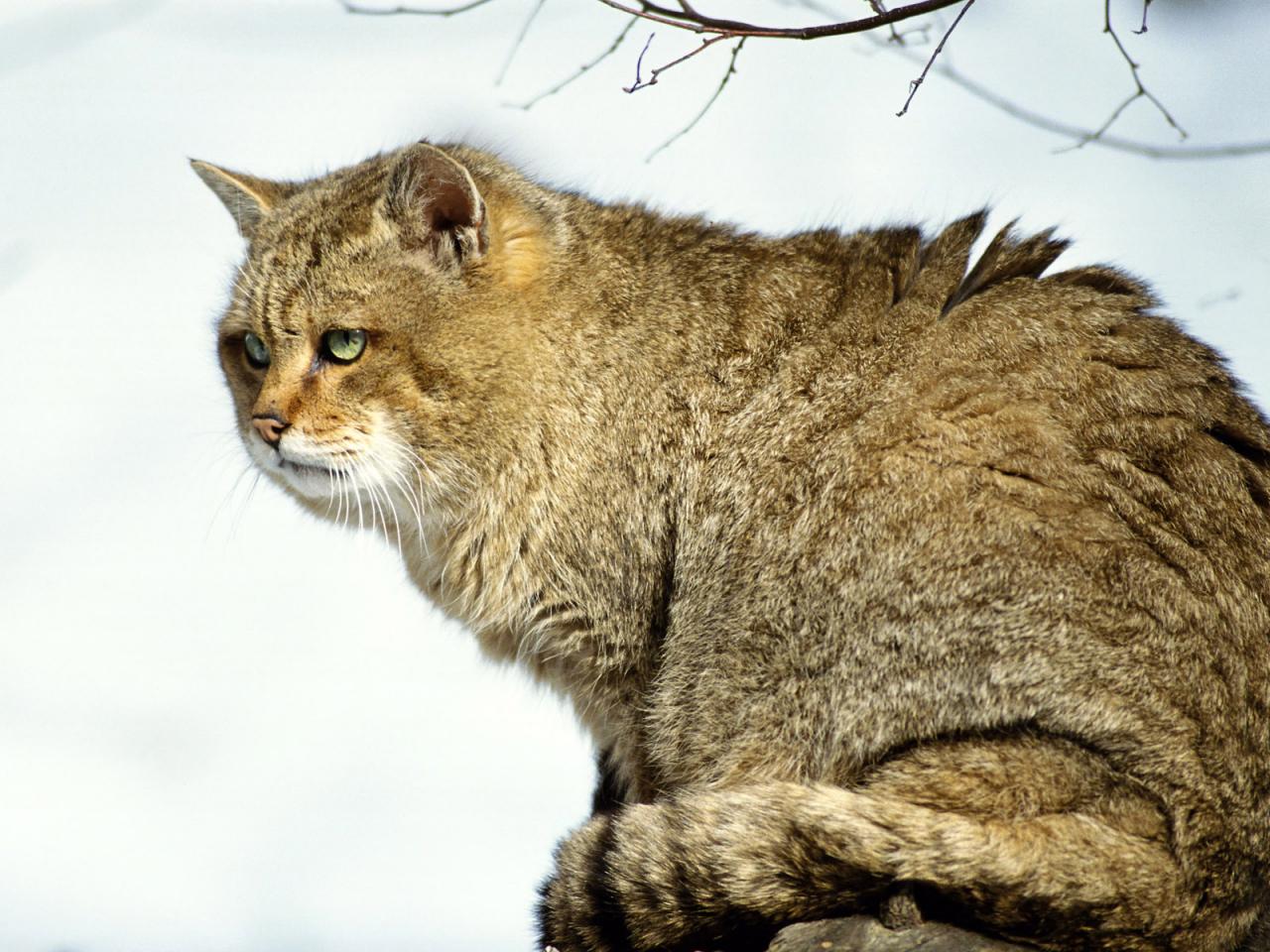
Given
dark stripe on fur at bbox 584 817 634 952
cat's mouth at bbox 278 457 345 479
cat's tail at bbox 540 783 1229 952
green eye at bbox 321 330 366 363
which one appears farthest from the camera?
green eye at bbox 321 330 366 363

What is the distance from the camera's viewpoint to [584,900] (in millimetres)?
4117

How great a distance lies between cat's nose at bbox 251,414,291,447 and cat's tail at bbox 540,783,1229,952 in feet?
6.16

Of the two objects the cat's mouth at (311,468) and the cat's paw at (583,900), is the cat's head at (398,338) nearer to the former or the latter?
the cat's mouth at (311,468)

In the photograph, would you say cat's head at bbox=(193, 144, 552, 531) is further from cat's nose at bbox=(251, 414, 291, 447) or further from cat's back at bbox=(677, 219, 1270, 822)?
cat's back at bbox=(677, 219, 1270, 822)

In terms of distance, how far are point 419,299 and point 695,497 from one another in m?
1.28

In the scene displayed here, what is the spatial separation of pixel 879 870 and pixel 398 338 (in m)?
2.55

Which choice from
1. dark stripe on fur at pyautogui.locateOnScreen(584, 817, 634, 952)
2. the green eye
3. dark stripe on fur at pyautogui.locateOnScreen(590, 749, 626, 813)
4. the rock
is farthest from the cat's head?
the rock

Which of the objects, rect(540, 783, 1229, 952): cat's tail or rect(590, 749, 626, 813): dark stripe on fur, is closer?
rect(540, 783, 1229, 952): cat's tail

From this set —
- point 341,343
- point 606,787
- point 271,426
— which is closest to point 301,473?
point 271,426

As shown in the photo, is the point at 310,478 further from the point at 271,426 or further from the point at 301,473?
the point at 271,426

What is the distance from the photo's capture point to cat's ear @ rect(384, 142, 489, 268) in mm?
5039

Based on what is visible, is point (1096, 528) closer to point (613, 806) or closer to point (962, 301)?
point (962, 301)

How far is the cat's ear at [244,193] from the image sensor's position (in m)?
5.69

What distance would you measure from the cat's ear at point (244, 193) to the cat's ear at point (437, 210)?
31.7 inches
